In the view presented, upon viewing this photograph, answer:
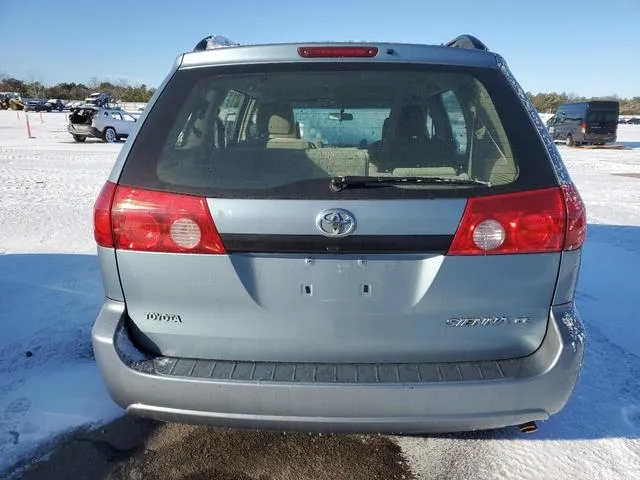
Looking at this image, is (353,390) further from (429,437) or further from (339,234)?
(429,437)

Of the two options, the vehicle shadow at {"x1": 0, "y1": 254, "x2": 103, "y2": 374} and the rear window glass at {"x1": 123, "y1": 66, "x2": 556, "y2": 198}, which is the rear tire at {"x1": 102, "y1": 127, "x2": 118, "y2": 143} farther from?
the rear window glass at {"x1": 123, "y1": 66, "x2": 556, "y2": 198}

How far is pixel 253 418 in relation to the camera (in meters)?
1.90

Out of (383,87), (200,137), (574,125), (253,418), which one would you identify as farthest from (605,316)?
(574,125)

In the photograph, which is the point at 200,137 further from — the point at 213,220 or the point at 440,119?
the point at 440,119

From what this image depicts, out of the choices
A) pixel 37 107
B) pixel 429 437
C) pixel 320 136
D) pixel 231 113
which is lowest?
pixel 429 437

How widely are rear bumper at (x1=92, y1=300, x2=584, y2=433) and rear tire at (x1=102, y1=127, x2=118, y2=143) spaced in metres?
23.5

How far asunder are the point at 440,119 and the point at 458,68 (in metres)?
0.53

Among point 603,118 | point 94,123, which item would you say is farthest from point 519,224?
point 603,118

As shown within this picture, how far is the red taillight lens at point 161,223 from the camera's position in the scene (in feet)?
6.09

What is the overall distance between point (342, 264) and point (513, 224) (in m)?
0.67

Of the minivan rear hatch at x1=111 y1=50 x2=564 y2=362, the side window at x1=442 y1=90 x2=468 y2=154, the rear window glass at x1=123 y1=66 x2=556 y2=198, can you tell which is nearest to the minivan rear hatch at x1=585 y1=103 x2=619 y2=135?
the side window at x1=442 y1=90 x2=468 y2=154

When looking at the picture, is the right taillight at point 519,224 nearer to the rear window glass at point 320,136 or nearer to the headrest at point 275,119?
the rear window glass at point 320,136

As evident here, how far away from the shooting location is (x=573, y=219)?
1894 millimetres

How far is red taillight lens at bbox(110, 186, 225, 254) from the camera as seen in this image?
6.09ft
